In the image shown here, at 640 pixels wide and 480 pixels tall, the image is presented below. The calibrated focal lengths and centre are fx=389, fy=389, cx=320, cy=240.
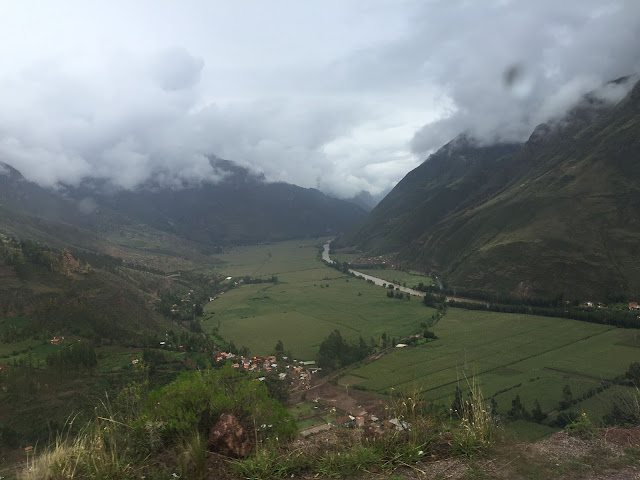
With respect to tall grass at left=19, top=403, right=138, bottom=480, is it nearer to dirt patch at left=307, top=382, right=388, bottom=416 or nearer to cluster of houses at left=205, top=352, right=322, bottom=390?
dirt patch at left=307, top=382, right=388, bottom=416

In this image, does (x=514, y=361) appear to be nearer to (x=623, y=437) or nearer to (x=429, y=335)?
(x=429, y=335)

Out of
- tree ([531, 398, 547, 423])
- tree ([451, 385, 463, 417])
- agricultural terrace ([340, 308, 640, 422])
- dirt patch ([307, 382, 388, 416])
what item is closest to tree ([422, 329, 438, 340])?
agricultural terrace ([340, 308, 640, 422])

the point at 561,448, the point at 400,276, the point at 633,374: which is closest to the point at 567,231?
the point at 400,276

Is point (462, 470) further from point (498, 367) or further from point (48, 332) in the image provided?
point (48, 332)

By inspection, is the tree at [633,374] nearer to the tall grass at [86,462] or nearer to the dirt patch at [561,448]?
the dirt patch at [561,448]

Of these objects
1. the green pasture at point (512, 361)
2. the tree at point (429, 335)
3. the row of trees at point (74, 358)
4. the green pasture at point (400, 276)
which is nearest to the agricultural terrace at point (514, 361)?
the green pasture at point (512, 361)
